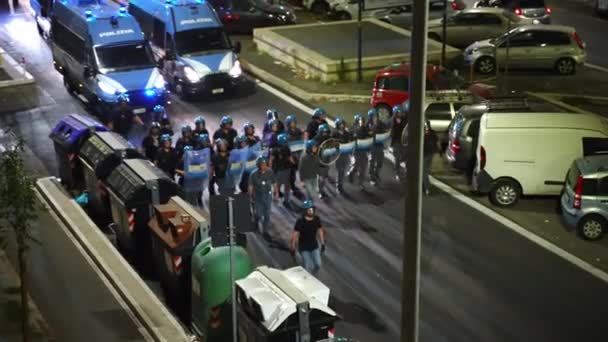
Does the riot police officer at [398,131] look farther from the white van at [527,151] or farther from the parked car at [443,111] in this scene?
the parked car at [443,111]

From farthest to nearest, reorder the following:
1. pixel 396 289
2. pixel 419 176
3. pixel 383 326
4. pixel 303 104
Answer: pixel 303 104 < pixel 396 289 < pixel 383 326 < pixel 419 176

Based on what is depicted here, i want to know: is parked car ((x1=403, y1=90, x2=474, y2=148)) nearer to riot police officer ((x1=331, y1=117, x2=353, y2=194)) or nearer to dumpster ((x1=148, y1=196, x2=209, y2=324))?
riot police officer ((x1=331, y1=117, x2=353, y2=194))

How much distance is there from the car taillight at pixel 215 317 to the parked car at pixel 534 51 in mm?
16739

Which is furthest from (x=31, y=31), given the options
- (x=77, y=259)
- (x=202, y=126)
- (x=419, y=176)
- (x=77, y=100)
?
(x=419, y=176)

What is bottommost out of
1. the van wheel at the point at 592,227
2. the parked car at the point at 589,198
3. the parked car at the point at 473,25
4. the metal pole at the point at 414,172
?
the van wheel at the point at 592,227

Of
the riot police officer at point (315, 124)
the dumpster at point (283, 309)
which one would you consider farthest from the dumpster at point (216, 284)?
the riot police officer at point (315, 124)

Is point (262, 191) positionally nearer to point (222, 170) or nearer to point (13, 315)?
point (222, 170)

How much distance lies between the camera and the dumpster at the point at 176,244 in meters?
14.5

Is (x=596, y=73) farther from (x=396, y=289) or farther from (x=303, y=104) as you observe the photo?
(x=396, y=289)

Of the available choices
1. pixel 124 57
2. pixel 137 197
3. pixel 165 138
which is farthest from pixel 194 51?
pixel 137 197

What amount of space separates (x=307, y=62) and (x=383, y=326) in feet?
49.5

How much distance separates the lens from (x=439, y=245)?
1709 cm

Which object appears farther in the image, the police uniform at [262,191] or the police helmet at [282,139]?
the police helmet at [282,139]

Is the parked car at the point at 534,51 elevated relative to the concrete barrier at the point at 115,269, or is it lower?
elevated
